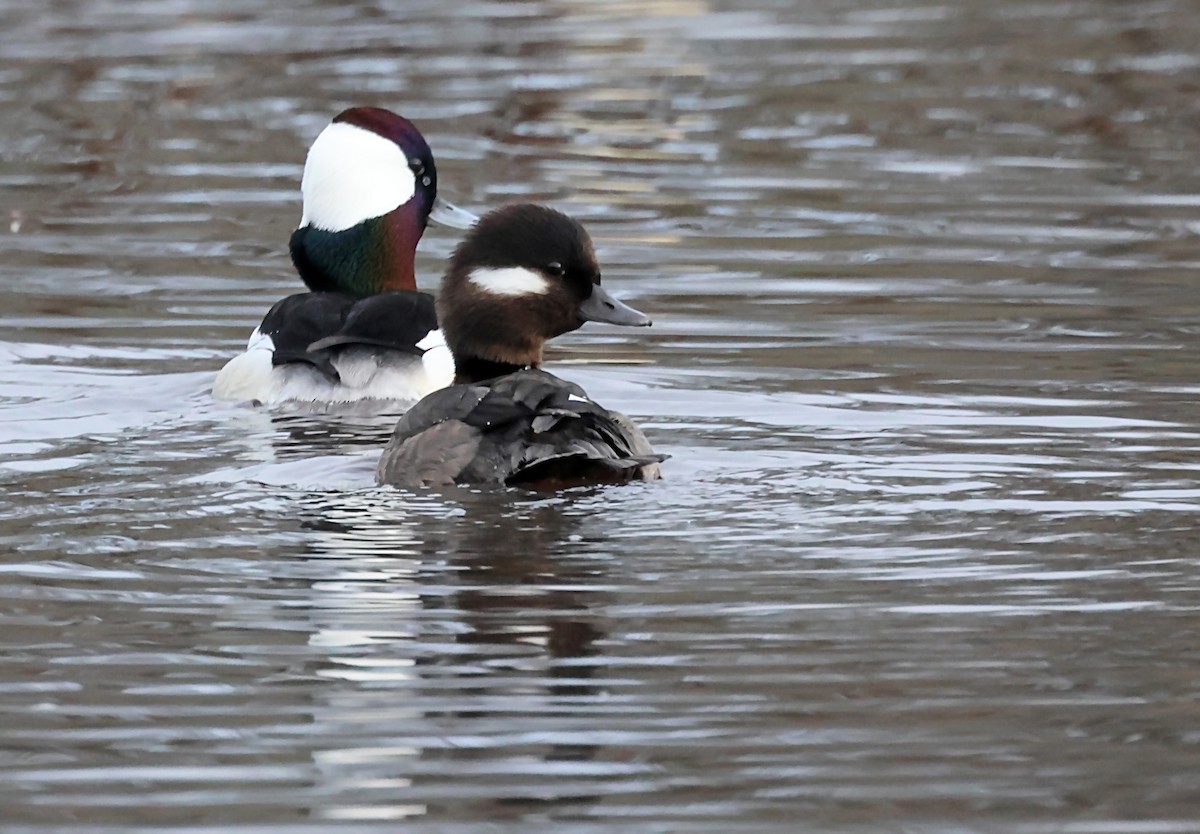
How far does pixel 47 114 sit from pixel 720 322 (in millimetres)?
7865

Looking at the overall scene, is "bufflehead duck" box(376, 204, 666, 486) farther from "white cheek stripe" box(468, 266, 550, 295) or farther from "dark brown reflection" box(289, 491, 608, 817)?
"dark brown reflection" box(289, 491, 608, 817)

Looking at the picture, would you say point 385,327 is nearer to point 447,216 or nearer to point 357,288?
point 357,288

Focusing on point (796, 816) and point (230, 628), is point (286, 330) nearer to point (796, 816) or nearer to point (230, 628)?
point (230, 628)

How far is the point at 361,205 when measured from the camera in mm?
10906

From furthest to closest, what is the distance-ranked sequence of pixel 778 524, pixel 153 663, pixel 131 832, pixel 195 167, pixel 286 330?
pixel 195 167, pixel 286 330, pixel 778 524, pixel 153 663, pixel 131 832

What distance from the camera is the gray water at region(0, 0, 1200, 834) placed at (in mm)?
5188

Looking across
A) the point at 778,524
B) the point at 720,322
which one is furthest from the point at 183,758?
the point at 720,322

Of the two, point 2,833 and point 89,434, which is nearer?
point 2,833

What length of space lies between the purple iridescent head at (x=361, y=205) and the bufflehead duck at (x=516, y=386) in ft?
7.26

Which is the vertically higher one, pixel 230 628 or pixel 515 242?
pixel 515 242

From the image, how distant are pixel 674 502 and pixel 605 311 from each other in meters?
1.30

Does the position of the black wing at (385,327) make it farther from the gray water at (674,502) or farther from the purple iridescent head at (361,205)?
the purple iridescent head at (361,205)

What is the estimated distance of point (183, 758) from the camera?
528 centimetres

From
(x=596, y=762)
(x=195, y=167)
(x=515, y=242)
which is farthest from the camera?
(x=195, y=167)
